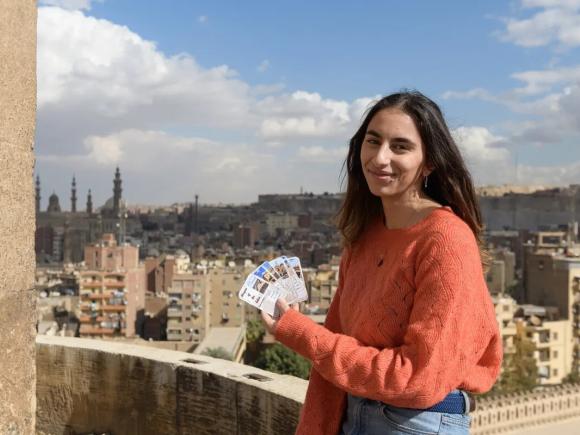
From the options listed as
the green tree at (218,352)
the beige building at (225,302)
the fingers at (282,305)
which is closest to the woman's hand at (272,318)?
the fingers at (282,305)

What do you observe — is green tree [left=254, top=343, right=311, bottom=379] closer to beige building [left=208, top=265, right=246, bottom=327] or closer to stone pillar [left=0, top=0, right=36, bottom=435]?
beige building [left=208, top=265, right=246, bottom=327]

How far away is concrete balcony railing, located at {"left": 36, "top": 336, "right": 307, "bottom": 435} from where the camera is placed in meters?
2.15

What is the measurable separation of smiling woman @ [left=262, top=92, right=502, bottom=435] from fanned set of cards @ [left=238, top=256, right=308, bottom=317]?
0.03 m

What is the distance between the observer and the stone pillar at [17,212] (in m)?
1.33

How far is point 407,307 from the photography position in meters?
1.08

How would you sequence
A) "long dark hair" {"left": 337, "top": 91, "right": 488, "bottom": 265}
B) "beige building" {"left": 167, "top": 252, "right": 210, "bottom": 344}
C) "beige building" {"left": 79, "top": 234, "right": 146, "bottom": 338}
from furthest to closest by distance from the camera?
1. "beige building" {"left": 167, "top": 252, "right": 210, "bottom": 344}
2. "beige building" {"left": 79, "top": 234, "right": 146, "bottom": 338}
3. "long dark hair" {"left": 337, "top": 91, "right": 488, "bottom": 265}

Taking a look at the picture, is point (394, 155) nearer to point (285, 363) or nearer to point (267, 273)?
point (267, 273)

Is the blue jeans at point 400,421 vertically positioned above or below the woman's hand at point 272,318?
below

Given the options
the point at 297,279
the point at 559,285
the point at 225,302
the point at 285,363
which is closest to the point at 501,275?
the point at 559,285

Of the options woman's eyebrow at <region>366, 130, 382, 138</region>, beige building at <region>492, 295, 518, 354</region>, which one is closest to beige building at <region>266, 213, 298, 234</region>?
beige building at <region>492, 295, 518, 354</region>

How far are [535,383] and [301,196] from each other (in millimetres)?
85389

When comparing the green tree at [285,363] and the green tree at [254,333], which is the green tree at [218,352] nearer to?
the green tree at [285,363]

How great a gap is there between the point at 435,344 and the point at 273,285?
0.33 meters

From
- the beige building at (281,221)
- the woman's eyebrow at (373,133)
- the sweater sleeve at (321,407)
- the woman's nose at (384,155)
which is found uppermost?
the woman's eyebrow at (373,133)
